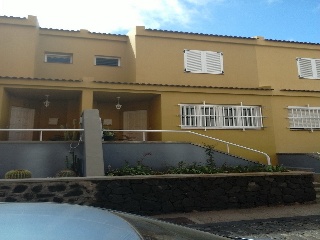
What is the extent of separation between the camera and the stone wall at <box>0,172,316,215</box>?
6598 mm

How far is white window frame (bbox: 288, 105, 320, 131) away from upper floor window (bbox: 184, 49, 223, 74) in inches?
166

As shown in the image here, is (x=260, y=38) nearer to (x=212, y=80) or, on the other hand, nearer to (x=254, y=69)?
(x=254, y=69)

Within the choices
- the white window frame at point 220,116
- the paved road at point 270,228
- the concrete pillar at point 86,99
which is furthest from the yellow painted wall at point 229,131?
the paved road at point 270,228

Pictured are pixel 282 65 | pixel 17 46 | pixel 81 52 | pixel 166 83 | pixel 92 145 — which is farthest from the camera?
pixel 282 65

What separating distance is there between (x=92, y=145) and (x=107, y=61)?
8160 mm

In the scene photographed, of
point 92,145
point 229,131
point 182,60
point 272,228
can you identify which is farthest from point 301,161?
point 92,145

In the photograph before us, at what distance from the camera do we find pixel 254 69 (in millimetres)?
15023

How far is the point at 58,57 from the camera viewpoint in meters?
14.3

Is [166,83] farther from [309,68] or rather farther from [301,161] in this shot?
[309,68]

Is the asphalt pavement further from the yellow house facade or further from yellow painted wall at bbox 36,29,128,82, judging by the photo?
yellow painted wall at bbox 36,29,128,82

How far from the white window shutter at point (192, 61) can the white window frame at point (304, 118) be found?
5.08m

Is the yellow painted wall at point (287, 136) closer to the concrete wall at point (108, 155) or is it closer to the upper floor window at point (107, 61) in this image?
the concrete wall at point (108, 155)

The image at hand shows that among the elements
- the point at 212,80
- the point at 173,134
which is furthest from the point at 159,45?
the point at 173,134

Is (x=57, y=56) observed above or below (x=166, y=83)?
above
